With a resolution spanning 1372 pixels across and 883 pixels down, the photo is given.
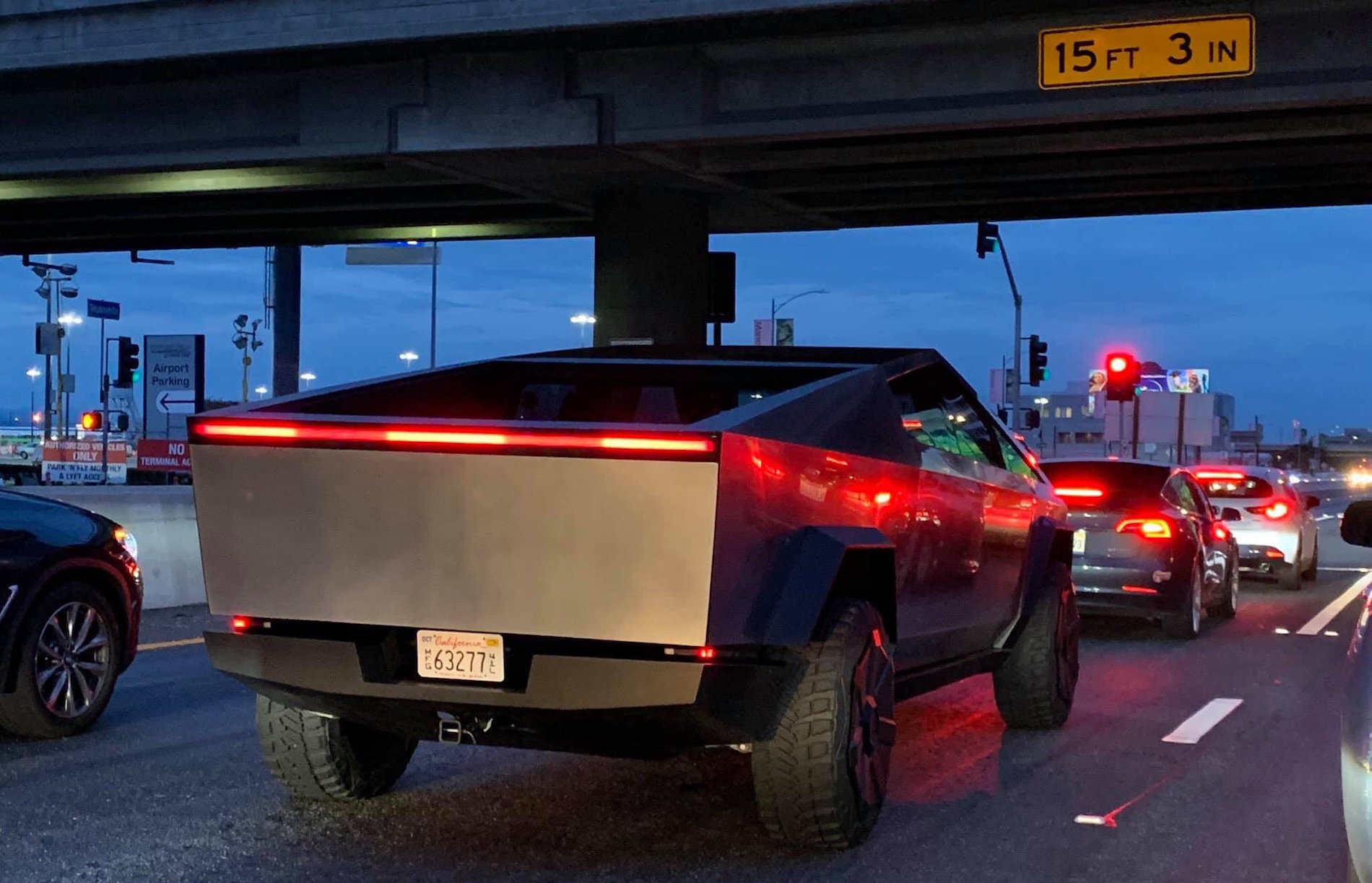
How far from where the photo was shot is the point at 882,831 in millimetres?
6180

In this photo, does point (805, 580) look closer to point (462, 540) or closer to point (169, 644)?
point (462, 540)

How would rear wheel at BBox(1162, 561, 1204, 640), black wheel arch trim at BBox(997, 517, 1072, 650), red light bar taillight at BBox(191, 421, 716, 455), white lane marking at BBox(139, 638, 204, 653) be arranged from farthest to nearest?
rear wheel at BBox(1162, 561, 1204, 640)
white lane marking at BBox(139, 638, 204, 653)
black wheel arch trim at BBox(997, 517, 1072, 650)
red light bar taillight at BBox(191, 421, 716, 455)

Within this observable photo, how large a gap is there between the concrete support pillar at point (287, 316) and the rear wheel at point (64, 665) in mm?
28203

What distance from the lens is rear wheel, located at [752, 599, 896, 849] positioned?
551cm

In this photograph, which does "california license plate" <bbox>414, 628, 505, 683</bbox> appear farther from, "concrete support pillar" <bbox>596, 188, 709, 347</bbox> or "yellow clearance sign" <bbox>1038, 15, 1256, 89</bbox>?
"concrete support pillar" <bbox>596, 188, 709, 347</bbox>

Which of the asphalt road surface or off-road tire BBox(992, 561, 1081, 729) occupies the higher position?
off-road tire BBox(992, 561, 1081, 729)

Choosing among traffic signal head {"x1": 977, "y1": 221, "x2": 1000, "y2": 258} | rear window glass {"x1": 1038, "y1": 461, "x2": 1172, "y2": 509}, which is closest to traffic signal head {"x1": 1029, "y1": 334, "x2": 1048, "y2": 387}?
traffic signal head {"x1": 977, "y1": 221, "x2": 1000, "y2": 258}

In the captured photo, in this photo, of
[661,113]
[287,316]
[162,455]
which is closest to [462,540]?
[661,113]

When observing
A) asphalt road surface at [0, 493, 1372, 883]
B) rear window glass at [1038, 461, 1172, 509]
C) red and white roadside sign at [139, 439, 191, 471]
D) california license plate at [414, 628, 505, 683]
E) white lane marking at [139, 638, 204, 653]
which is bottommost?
white lane marking at [139, 638, 204, 653]

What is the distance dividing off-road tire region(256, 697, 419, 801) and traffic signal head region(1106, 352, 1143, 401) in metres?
28.3

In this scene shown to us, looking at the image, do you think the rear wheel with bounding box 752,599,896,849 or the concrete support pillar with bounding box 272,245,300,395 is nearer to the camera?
the rear wheel with bounding box 752,599,896,849

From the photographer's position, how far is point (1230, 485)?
776 inches

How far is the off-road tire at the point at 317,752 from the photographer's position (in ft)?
20.2

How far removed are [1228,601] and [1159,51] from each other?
5131 millimetres
